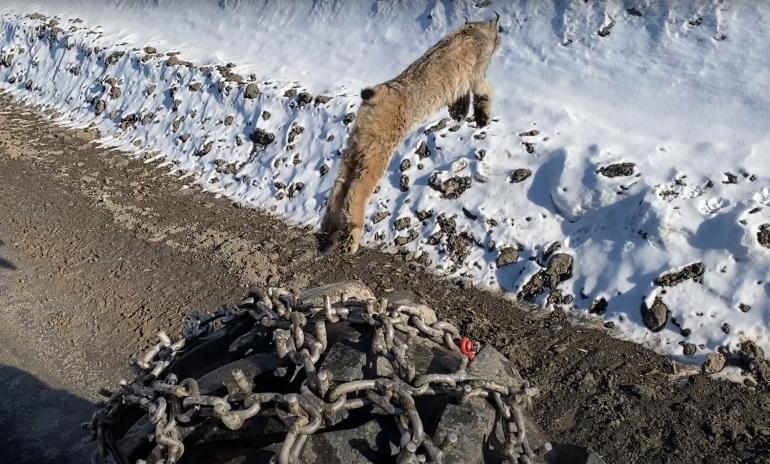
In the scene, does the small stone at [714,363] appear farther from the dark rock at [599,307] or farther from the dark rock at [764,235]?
the dark rock at [764,235]

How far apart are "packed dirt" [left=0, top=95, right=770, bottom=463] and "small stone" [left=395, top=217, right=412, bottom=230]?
46 centimetres

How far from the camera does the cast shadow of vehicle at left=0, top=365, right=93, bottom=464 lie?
4802 mm

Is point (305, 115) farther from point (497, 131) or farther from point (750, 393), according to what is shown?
point (750, 393)

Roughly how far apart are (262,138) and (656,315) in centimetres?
536

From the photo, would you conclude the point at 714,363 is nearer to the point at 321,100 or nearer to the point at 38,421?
the point at 38,421

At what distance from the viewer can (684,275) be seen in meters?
5.75

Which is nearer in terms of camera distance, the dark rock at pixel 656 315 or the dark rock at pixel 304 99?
the dark rock at pixel 656 315

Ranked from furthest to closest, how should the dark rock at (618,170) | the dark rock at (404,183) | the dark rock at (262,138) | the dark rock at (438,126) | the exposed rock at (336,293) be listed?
1. the dark rock at (262,138)
2. the dark rock at (438,126)
3. the dark rock at (404,183)
4. the dark rock at (618,170)
5. the exposed rock at (336,293)

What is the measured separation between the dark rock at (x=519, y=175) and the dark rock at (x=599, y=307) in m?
1.66

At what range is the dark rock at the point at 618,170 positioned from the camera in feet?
21.8

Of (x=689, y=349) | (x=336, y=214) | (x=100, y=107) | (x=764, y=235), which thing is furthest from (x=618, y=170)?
(x=100, y=107)

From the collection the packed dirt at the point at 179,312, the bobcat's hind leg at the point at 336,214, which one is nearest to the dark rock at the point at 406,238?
the packed dirt at the point at 179,312

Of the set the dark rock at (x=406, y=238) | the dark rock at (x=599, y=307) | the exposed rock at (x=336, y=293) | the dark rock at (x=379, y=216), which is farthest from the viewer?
the dark rock at (x=379, y=216)

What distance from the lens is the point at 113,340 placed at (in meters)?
5.96
